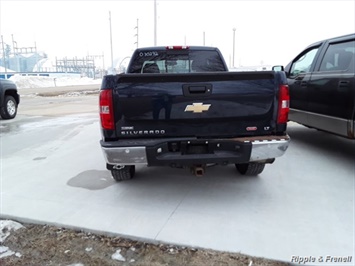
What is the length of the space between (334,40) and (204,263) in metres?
4.22

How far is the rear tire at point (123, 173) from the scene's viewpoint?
402 centimetres

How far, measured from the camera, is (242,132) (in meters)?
3.37

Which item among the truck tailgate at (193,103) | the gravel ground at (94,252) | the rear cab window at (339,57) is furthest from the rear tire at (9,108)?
the rear cab window at (339,57)

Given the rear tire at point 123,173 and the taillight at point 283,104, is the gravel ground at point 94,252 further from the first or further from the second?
the taillight at point 283,104

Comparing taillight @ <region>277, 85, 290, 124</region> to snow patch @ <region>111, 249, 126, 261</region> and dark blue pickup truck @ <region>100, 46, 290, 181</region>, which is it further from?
snow patch @ <region>111, 249, 126, 261</region>

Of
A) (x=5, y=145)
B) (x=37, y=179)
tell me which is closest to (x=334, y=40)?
(x=37, y=179)

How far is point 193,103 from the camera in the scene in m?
3.23

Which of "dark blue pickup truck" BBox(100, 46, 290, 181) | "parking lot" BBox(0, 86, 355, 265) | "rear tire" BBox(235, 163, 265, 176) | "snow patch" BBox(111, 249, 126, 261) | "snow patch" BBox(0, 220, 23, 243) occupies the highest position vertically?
"dark blue pickup truck" BBox(100, 46, 290, 181)

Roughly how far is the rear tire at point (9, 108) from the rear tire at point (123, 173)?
7698 mm

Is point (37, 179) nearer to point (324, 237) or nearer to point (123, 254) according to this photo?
point (123, 254)

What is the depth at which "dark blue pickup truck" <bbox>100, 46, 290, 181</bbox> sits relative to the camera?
3.18 meters

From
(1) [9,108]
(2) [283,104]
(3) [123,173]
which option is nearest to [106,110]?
(3) [123,173]

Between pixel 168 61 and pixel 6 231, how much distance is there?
345 cm

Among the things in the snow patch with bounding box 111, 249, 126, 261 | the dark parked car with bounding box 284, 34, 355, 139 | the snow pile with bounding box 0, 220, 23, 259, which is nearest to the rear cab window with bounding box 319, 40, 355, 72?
the dark parked car with bounding box 284, 34, 355, 139
